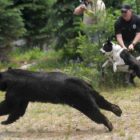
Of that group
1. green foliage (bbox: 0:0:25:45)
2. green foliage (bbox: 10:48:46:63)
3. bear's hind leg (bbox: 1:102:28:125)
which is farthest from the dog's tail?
green foliage (bbox: 10:48:46:63)

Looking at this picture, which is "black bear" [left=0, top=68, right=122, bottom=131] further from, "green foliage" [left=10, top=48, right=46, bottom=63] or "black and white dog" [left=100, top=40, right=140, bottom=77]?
"green foliage" [left=10, top=48, right=46, bottom=63]

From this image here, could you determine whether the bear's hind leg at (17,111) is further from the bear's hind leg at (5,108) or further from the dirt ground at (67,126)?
the dirt ground at (67,126)

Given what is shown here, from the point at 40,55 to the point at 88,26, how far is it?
5.66 meters

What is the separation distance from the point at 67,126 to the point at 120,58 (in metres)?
2.91

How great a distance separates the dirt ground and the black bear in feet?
0.75

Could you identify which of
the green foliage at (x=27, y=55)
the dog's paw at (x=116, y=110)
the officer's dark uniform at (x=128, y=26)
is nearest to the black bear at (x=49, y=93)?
the dog's paw at (x=116, y=110)

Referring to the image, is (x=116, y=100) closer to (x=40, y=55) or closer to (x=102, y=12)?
(x=102, y=12)

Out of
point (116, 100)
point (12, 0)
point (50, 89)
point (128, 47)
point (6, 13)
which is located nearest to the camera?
point (50, 89)

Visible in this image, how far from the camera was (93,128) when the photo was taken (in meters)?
8.52

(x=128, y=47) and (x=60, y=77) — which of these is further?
(x=128, y=47)

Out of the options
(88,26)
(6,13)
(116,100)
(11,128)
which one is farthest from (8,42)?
(11,128)

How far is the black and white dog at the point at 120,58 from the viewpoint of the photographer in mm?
11242

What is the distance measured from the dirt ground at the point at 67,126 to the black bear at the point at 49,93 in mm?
230

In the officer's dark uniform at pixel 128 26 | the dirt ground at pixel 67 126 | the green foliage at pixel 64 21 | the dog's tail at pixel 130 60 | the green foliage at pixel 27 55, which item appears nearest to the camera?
the dirt ground at pixel 67 126
